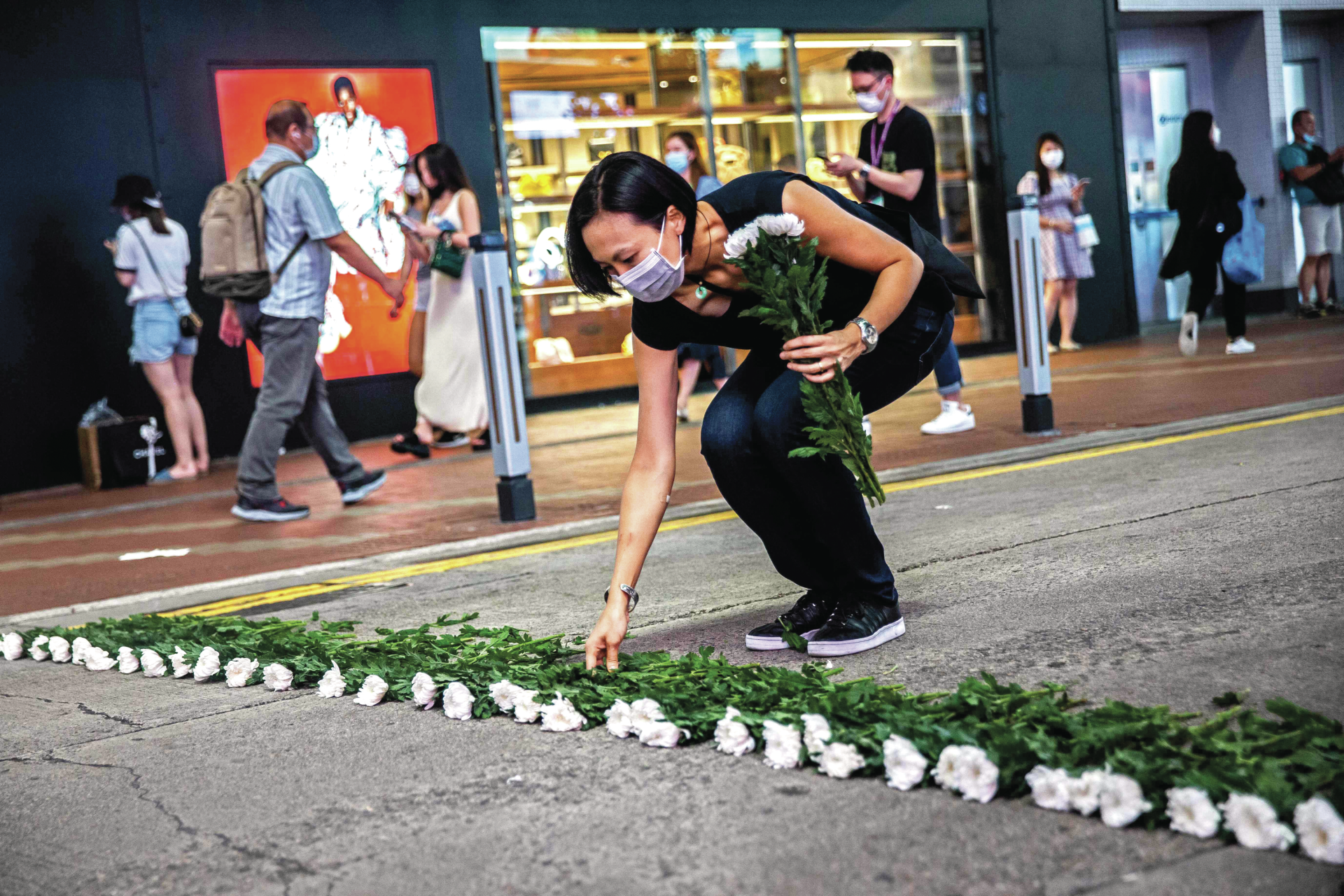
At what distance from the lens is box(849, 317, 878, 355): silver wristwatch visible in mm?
2941

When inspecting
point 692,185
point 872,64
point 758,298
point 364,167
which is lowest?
point 758,298

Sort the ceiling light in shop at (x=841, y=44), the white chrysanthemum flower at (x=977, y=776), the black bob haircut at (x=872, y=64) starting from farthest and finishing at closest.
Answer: the ceiling light in shop at (x=841, y=44) → the black bob haircut at (x=872, y=64) → the white chrysanthemum flower at (x=977, y=776)

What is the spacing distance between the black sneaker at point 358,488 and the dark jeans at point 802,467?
4212 mm

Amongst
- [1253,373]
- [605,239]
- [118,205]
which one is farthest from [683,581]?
[118,205]

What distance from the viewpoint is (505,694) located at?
9.74ft

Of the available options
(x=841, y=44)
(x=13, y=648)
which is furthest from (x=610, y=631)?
(x=841, y=44)

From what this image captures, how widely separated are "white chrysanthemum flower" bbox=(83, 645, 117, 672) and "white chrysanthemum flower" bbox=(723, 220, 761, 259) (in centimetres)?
239

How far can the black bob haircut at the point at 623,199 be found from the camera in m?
2.83

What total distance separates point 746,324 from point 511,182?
9234 mm

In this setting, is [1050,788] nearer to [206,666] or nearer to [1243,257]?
[206,666]

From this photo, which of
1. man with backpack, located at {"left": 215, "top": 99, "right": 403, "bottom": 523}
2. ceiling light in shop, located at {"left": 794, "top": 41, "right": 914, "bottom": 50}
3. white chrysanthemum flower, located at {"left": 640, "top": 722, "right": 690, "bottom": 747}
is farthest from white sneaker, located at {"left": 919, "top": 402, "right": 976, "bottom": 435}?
ceiling light in shop, located at {"left": 794, "top": 41, "right": 914, "bottom": 50}

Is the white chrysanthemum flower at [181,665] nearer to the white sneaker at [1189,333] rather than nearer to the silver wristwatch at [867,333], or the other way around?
the silver wristwatch at [867,333]

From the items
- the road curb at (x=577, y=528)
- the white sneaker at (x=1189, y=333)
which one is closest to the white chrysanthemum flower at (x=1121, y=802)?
the road curb at (x=577, y=528)

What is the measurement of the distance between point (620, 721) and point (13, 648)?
265 cm
